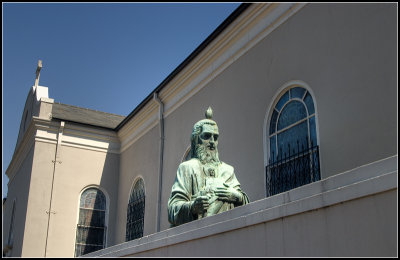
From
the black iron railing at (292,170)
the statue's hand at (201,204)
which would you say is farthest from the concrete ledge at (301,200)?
the black iron railing at (292,170)

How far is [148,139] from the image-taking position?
16047 millimetres

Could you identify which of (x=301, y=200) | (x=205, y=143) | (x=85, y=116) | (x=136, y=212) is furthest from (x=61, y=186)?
(x=301, y=200)

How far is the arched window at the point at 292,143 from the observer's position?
8.76 metres

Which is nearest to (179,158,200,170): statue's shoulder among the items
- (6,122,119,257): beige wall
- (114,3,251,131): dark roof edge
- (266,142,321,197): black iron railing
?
(266,142,321,197): black iron railing

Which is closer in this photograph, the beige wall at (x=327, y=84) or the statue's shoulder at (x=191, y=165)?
the statue's shoulder at (x=191, y=165)

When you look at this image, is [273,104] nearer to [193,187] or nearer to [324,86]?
[324,86]

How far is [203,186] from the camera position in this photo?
6.24 metres

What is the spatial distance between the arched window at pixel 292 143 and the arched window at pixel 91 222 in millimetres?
9243

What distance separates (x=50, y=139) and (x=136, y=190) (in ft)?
11.2

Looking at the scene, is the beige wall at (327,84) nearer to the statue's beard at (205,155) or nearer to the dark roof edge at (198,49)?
the dark roof edge at (198,49)

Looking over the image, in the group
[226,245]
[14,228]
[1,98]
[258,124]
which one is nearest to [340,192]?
[226,245]

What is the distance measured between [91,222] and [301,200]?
14268mm

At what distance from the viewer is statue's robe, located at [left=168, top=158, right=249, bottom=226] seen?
5926 mm

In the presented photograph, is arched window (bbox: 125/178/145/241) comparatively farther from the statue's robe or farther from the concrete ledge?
the concrete ledge
